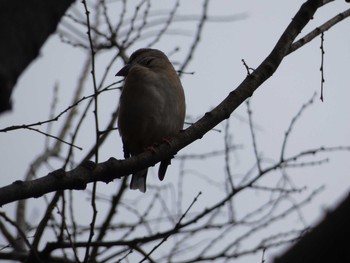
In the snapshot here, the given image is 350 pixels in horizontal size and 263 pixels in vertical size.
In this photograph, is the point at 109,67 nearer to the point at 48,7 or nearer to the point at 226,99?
the point at 226,99

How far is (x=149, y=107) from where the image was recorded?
4410 millimetres

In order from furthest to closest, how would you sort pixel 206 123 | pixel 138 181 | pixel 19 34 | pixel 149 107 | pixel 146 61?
pixel 146 61 < pixel 138 181 < pixel 149 107 < pixel 206 123 < pixel 19 34

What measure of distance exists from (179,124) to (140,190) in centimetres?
71

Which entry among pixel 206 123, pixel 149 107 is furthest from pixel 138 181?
pixel 206 123

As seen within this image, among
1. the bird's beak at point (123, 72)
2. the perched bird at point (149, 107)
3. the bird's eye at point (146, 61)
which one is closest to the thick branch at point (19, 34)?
the perched bird at point (149, 107)

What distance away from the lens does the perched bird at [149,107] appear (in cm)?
440

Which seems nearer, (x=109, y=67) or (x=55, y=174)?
(x=55, y=174)

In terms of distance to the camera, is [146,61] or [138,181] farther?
[146,61]

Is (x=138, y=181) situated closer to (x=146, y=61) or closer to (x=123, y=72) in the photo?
(x=123, y=72)

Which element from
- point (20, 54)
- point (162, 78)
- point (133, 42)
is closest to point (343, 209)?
point (20, 54)

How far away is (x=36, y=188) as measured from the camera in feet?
7.32

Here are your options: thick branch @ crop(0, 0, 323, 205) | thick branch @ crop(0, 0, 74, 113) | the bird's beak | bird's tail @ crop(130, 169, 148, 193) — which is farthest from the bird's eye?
thick branch @ crop(0, 0, 74, 113)

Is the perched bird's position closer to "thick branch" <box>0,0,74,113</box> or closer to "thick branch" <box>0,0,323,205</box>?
"thick branch" <box>0,0,323,205</box>

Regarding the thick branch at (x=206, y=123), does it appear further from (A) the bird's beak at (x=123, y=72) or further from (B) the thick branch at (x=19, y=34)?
(A) the bird's beak at (x=123, y=72)
